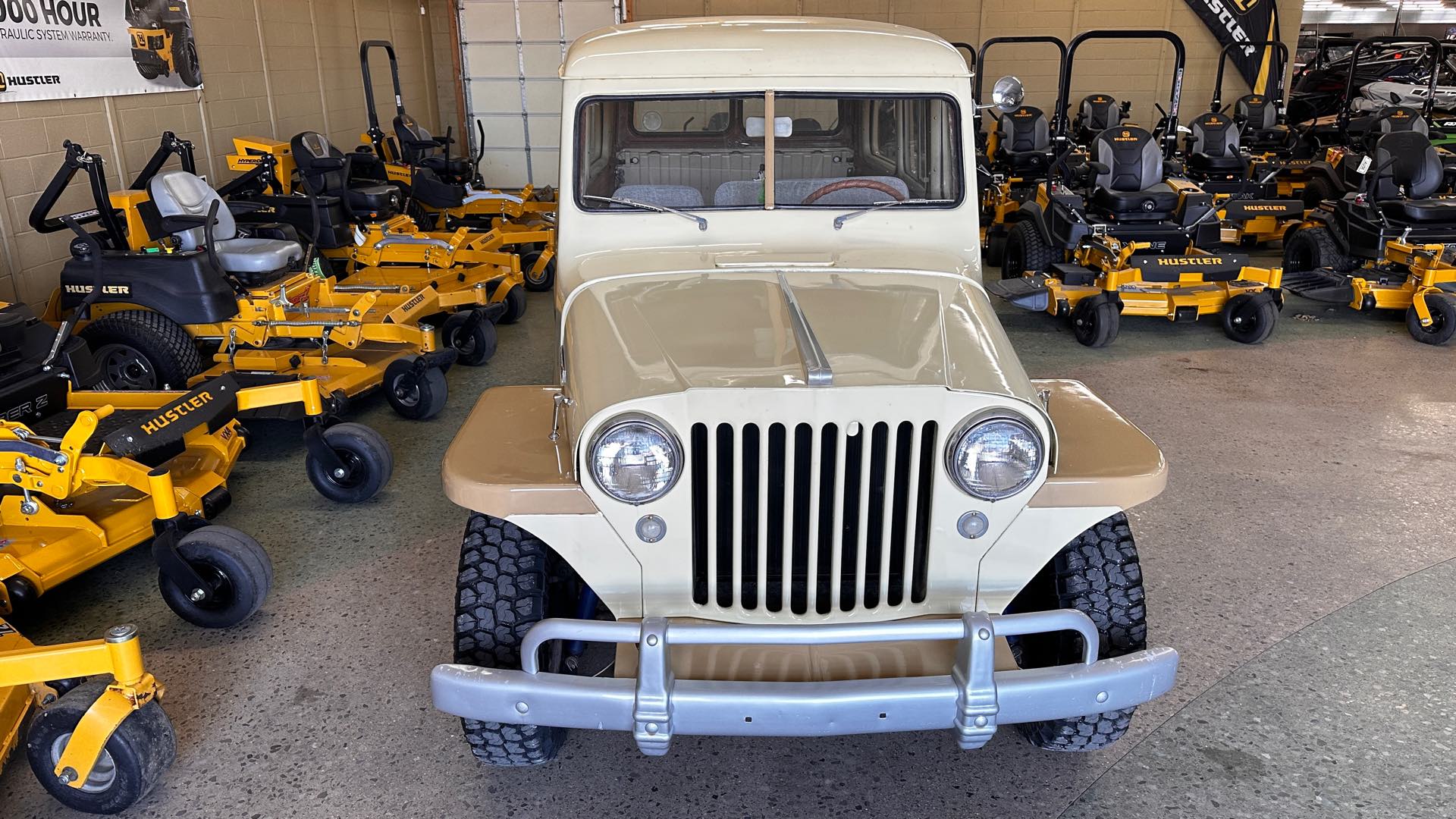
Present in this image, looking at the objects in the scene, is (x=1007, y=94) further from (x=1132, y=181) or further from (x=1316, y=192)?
(x=1316, y=192)

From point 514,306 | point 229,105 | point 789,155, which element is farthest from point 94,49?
point 789,155

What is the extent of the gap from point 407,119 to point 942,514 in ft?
27.2

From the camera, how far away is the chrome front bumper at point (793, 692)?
2.05 m

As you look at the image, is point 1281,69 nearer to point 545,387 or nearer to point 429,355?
point 429,355

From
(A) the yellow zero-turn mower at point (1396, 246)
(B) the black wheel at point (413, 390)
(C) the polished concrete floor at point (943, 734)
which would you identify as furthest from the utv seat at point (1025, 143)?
(B) the black wheel at point (413, 390)

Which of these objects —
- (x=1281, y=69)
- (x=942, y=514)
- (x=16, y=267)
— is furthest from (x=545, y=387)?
(x=1281, y=69)

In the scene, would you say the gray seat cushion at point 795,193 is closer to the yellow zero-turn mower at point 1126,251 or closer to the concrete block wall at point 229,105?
the yellow zero-turn mower at point 1126,251

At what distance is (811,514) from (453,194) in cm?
758

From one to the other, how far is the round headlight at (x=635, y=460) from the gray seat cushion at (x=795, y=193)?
1.26 m

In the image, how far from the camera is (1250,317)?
22.7 feet

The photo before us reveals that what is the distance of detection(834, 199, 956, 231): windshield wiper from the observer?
123 inches

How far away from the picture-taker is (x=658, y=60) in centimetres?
317

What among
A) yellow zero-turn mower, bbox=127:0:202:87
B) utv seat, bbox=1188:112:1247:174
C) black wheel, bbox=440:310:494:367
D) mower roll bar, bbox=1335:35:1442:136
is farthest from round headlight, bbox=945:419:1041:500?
mower roll bar, bbox=1335:35:1442:136

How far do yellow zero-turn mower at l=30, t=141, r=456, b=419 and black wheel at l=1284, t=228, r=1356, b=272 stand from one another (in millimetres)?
6954
